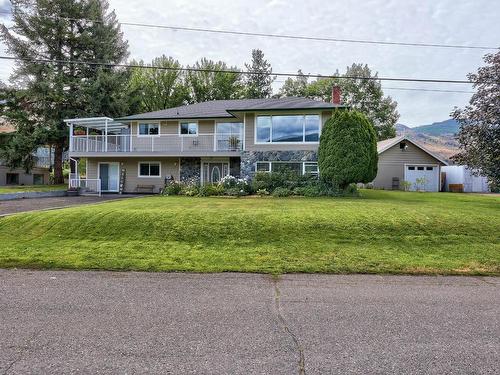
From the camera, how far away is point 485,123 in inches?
598

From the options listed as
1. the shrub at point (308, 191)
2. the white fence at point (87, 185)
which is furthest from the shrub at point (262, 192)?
the white fence at point (87, 185)

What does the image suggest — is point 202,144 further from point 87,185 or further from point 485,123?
point 485,123

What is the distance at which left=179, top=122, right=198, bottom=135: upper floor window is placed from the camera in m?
26.0

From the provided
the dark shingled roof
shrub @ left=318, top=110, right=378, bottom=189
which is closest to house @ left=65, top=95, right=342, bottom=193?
the dark shingled roof

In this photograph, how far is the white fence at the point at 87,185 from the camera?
26.1 metres

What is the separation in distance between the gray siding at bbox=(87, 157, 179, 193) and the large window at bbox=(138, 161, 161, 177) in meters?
0.22

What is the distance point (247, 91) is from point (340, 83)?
1197 cm

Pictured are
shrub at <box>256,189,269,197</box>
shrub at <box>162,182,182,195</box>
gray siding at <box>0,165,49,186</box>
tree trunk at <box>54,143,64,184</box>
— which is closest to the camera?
shrub at <box>256,189,269,197</box>

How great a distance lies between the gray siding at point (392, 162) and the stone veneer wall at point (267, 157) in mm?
11539

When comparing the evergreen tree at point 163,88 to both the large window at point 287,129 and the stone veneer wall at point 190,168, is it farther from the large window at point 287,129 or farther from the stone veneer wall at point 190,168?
the large window at point 287,129

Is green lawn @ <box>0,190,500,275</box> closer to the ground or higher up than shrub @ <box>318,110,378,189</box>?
closer to the ground

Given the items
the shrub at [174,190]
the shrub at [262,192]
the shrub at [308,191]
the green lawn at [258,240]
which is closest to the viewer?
the green lawn at [258,240]

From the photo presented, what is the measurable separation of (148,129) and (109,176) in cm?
438

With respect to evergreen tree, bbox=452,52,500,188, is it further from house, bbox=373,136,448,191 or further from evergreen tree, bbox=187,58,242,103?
evergreen tree, bbox=187,58,242,103
